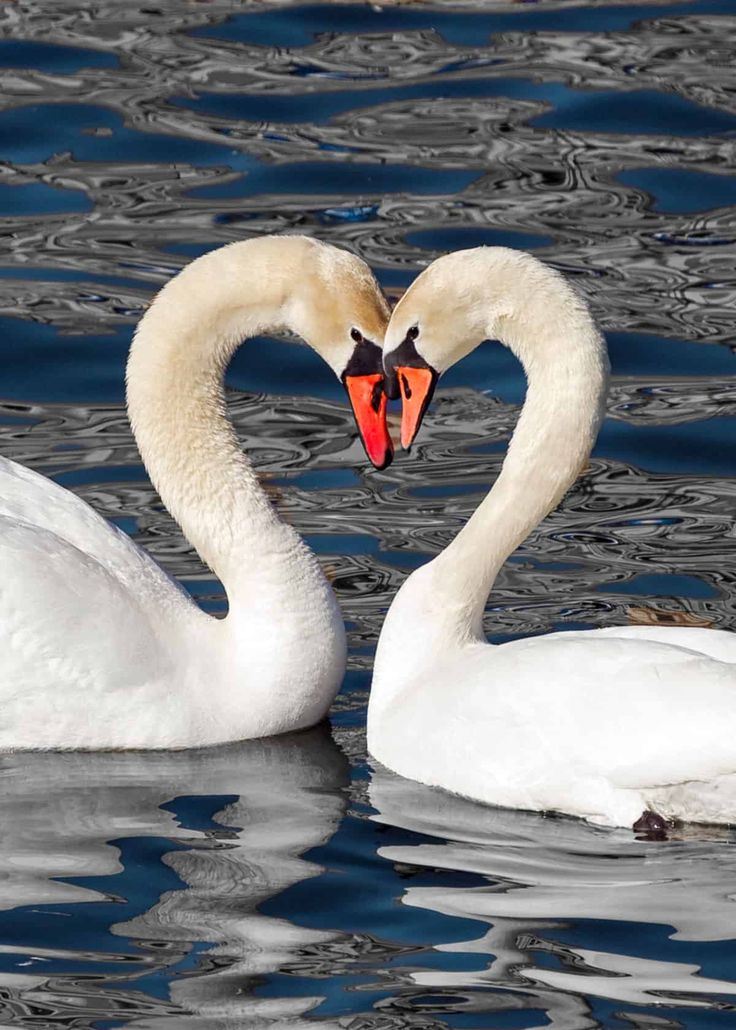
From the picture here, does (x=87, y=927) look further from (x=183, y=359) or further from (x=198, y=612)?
(x=183, y=359)

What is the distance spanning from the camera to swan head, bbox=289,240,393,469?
645 centimetres

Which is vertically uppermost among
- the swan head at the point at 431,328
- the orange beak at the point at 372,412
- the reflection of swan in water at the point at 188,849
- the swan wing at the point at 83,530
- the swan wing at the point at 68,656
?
the swan head at the point at 431,328

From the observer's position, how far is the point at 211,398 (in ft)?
22.1

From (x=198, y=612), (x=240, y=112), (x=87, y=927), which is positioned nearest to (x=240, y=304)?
(x=198, y=612)

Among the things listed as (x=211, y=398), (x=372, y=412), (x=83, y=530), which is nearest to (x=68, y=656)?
(x=83, y=530)

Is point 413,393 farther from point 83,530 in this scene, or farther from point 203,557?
point 83,530

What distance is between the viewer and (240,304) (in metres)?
6.56

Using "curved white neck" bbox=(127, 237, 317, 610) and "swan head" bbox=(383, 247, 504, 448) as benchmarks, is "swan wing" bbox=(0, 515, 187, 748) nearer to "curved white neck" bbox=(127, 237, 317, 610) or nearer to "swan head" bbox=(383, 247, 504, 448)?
"curved white neck" bbox=(127, 237, 317, 610)

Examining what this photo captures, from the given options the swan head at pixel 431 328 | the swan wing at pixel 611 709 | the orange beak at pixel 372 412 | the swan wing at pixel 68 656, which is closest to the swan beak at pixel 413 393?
the swan head at pixel 431 328

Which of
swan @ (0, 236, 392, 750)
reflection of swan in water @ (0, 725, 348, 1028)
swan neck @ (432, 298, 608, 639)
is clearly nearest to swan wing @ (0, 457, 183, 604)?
swan @ (0, 236, 392, 750)

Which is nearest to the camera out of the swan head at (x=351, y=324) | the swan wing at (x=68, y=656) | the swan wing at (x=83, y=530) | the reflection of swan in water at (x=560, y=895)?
the reflection of swan in water at (x=560, y=895)

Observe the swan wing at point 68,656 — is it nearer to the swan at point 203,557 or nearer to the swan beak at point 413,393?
→ the swan at point 203,557

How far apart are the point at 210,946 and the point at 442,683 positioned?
46.1 inches

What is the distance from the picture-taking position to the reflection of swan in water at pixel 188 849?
16.3 feet
